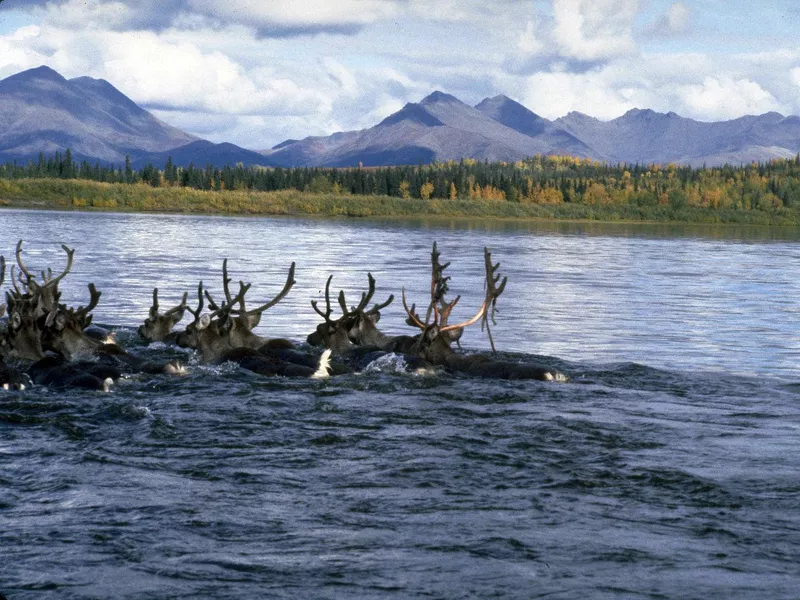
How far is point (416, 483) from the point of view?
30.7 ft

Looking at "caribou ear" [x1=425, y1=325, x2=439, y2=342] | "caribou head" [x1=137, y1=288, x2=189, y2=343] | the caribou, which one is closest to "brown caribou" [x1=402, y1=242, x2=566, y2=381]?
"caribou ear" [x1=425, y1=325, x2=439, y2=342]

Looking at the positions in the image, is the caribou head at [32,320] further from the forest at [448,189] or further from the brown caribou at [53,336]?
the forest at [448,189]

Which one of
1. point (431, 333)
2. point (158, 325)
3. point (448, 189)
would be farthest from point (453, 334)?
point (448, 189)

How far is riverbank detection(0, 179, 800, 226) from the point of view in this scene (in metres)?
120

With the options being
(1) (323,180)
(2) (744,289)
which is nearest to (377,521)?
(2) (744,289)

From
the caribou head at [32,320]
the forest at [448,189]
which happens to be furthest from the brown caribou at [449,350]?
the forest at [448,189]

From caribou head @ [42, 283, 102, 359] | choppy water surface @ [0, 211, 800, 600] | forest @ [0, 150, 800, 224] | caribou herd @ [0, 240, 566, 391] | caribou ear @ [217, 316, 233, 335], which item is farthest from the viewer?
forest @ [0, 150, 800, 224]

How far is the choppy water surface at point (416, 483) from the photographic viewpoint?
7160mm

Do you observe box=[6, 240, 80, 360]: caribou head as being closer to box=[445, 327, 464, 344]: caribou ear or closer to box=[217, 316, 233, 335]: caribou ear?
box=[217, 316, 233, 335]: caribou ear

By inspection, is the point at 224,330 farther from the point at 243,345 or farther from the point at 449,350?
the point at 449,350

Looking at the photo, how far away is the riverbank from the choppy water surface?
100968 mm

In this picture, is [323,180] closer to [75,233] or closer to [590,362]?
[75,233]

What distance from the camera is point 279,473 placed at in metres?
9.62

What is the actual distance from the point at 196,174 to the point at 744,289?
153650 mm
